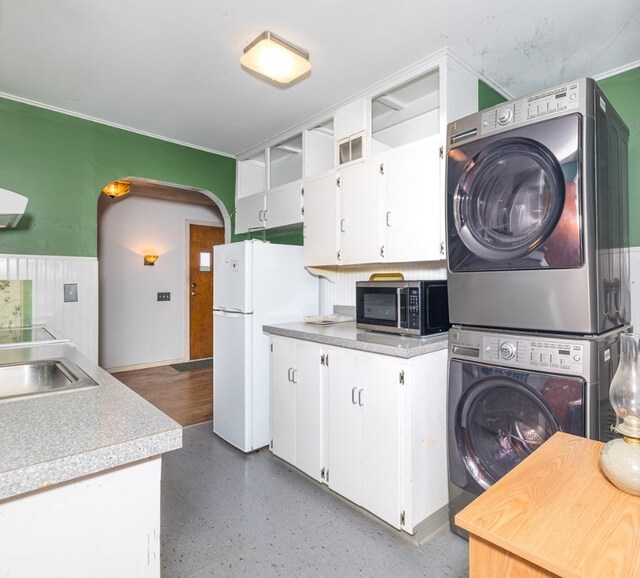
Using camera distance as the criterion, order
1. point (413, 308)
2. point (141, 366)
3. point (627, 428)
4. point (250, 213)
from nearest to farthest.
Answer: point (627, 428) → point (413, 308) → point (250, 213) → point (141, 366)

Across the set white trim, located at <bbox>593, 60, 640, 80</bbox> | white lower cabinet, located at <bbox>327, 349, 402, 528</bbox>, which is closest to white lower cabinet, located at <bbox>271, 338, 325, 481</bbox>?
white lower cabinet, located at <bbox>327, 349, 402, 528</bbox>

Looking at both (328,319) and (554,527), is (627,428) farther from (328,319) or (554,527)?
(328,319)

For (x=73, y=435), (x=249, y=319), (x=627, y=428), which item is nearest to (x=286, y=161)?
(x=249, y=319)

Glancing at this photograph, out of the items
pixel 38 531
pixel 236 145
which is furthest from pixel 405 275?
pixel 38 531

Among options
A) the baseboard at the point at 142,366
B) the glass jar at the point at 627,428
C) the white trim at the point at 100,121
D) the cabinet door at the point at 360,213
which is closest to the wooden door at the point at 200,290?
the baseboard at the point at 142,366

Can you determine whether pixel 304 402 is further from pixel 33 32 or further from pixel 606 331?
pixel 33 32

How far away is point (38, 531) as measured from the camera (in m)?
0.74

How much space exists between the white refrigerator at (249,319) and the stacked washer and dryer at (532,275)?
139cm

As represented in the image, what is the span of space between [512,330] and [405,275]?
1066 millimetres

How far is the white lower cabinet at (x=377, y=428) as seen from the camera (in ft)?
5.98

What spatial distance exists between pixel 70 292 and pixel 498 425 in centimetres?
295

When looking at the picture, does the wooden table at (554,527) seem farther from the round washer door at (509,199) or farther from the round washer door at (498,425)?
the round washer door at (509,199)

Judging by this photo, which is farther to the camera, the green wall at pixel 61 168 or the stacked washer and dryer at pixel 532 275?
the green wall at pixel 61 168

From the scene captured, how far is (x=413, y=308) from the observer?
2.02 metres
